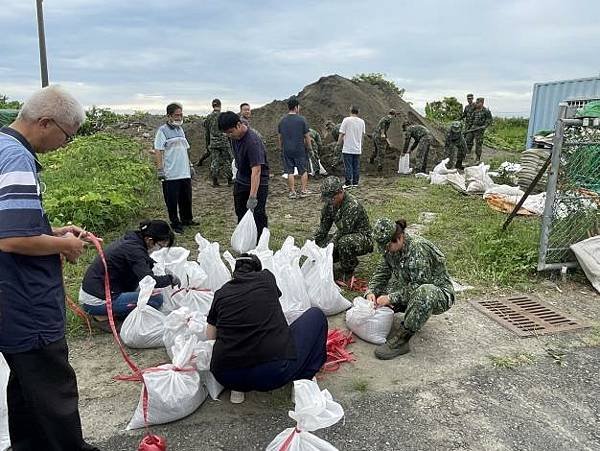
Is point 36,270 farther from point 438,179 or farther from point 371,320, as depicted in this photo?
point 438,179

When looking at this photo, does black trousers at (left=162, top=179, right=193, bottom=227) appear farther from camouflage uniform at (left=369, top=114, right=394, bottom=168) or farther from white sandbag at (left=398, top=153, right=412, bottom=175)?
white sandbag at (left=398, top=153, right=412, bottom=175)

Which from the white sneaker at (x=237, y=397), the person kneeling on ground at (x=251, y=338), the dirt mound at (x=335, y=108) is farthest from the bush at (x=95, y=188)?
A: the dirt mound at (x=335, y=108)

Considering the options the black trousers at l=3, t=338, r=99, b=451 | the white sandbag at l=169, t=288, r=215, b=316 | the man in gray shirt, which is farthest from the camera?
the man in gray shirt

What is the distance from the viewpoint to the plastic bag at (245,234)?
447 centimetres

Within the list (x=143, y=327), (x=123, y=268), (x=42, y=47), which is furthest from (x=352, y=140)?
(x=42, y=47)

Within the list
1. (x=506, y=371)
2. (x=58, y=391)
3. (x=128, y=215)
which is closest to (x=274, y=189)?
(x=128, y=215)

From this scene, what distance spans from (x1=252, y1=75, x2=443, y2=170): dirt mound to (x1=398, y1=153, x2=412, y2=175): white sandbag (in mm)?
1134

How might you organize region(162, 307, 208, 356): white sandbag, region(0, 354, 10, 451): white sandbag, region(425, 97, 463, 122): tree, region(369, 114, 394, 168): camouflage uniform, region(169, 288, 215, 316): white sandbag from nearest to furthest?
region(0, 354, 10, 451): white sandbag, region(162, 307, 208, 356): white sandbag, region(169, 288, 215, 316): white sandbag, region(369, 114, 394, 168): camouflage uniform, region(425, 97, 463, 122): tree

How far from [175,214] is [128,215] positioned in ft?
3.03

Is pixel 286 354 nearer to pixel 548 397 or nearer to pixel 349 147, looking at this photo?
pixel 548 397

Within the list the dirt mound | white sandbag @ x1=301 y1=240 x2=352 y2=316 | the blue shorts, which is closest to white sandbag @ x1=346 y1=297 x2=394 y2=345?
white sandbag @ x1=301 y1=240 x2=352 y2=316

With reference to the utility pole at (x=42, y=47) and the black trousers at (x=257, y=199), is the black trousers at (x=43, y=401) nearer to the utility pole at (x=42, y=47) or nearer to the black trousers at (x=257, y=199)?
the black trousers at (x=257, y=199)

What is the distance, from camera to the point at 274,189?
8633mm

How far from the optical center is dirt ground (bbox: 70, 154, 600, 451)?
2387 millimetres
